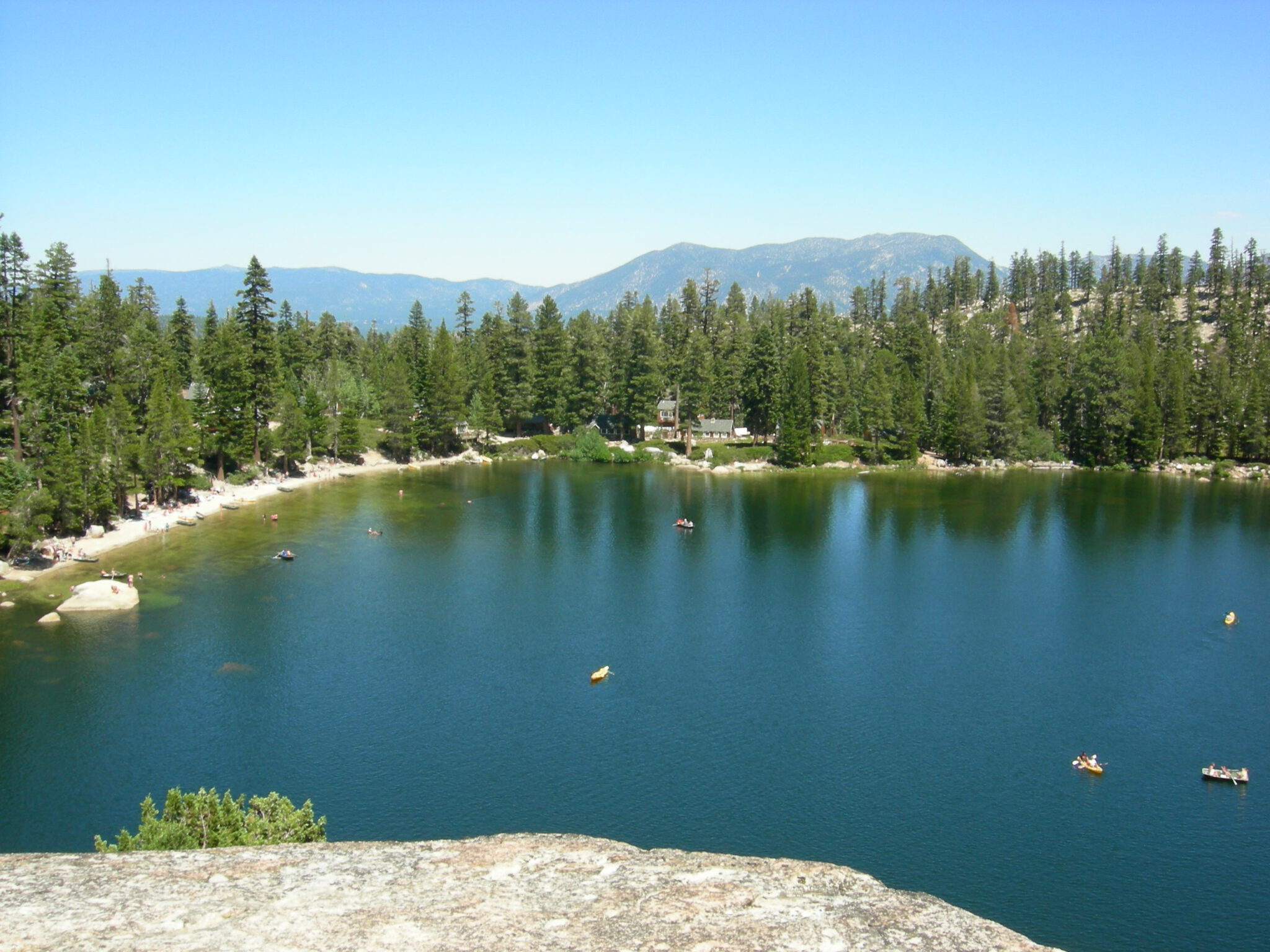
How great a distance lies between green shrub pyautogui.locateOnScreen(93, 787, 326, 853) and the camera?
2055 centimetres

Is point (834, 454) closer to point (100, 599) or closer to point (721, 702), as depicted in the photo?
point (721, 702)

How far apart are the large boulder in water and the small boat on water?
53.0 meters

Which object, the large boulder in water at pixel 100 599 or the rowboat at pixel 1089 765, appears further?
the large boulder in water at pixel 100 599

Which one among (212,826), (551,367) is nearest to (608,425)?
(551,367)

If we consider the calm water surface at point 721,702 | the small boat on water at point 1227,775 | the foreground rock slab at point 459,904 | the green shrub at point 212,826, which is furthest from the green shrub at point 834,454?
the foreground rock slab at point 459,904

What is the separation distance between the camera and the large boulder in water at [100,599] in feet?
Answer: 160

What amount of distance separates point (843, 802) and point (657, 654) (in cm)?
1552

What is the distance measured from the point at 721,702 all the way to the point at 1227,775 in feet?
63.8

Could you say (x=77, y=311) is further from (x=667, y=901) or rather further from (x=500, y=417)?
(x=667, y=901)

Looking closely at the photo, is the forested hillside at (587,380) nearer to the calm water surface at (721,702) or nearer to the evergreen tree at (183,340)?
the evergreen tree at (183,340)

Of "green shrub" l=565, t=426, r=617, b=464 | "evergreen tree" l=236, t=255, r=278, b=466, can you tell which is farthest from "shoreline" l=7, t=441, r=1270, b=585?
"evergreen tree" l=236, t=255, r=278, b=466

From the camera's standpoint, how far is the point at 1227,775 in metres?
33.0

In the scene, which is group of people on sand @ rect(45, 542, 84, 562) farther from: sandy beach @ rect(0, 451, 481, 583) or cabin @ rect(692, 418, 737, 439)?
cabin @ rect(692, 418, 737, 439)

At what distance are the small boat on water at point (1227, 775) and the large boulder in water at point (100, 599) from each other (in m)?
53.0
